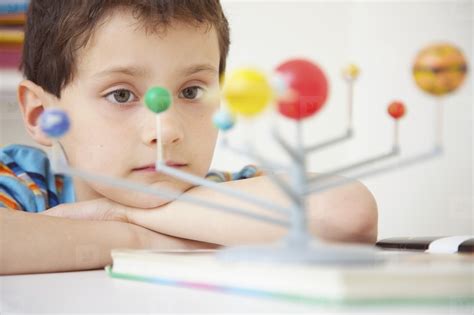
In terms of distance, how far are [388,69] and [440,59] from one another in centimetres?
176

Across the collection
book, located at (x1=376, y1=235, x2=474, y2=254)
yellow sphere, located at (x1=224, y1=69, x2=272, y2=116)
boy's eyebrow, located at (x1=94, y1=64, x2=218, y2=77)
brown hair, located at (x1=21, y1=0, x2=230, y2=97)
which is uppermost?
brown hair, located at (x1=21, y1=0, x2=230, y2=97)

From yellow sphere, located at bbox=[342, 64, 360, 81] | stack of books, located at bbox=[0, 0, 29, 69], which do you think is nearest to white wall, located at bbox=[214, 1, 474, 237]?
stack of books, located at bbox=[0, 0, 29, 69]

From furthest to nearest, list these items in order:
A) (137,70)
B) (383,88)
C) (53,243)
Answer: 1. (383,88)
2. (137,70)
3. (53,243)

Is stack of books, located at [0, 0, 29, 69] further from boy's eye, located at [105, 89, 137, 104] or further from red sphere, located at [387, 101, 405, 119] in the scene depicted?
red sphere, located at [387, 101, 405, 119]

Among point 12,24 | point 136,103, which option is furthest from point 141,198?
point 12,24

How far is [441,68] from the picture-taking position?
33 centimetres

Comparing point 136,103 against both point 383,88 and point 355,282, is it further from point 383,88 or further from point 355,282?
point 383,88

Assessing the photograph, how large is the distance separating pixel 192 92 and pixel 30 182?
268mm

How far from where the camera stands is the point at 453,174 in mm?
1947

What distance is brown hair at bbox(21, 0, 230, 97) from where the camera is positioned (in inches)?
31.8

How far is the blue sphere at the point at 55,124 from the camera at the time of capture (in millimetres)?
365

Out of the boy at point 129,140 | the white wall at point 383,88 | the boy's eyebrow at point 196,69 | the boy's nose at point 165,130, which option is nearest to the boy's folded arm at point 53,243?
the boy at point 129,140

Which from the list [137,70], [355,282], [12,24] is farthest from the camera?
[12,24]

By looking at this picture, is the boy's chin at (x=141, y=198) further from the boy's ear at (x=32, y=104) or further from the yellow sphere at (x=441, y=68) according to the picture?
the yellow sphere at (x=441, y=68)
